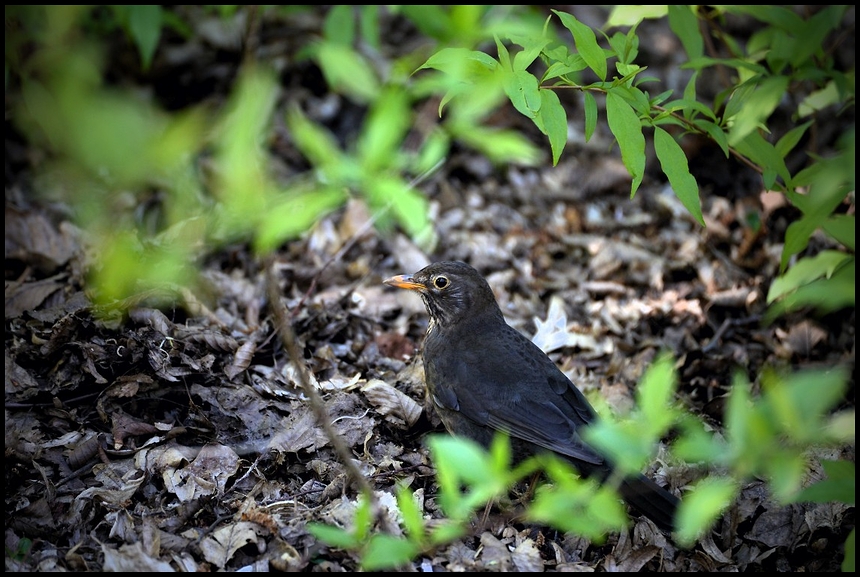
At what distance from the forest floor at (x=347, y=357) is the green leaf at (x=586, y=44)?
8.05 feet

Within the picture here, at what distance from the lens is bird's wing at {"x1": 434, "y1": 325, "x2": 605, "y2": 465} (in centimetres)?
431

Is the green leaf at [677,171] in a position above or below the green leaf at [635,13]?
below

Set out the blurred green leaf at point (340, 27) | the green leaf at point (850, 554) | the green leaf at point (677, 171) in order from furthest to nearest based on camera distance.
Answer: the blurred green leaf at point (340, 27), the green leaf at point (677, 171), the green leaf at point (850, 554)

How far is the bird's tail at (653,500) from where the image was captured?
3.86 metres

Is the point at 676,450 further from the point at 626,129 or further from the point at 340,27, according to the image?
the point at 340,27

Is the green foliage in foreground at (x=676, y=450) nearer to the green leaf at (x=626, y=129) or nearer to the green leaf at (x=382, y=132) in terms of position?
the green leaf at (x=382, y=132)

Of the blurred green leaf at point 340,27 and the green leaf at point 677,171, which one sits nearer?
the green leaf at point 677,171

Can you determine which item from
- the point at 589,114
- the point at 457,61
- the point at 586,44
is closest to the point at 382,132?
the point at 457,61

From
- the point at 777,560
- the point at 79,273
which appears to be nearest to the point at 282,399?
the point at 79,273

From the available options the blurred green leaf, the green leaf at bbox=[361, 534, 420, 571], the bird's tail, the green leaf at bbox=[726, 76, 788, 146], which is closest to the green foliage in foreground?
the green leaf at bbox=[361, 534, 420, 571]

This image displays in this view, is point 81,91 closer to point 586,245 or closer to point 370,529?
point 370,529

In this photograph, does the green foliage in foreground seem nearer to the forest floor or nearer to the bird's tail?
the bird's tail

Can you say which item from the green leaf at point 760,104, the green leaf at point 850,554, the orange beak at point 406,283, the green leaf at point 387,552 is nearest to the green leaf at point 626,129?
the green leaf at point 760,104

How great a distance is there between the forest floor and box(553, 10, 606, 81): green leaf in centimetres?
245
